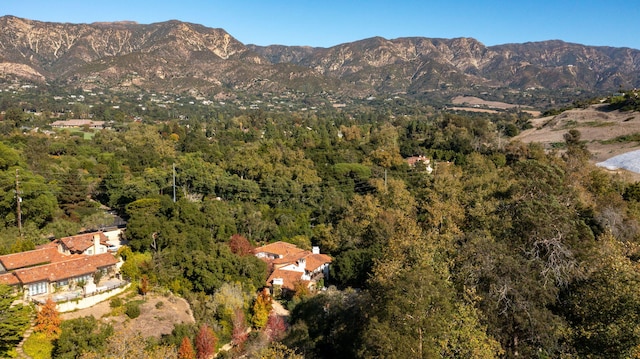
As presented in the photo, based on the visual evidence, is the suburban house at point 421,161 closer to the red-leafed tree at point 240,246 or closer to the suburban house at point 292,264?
the suburban house at point 292,264

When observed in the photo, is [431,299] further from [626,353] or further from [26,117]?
[26,117]

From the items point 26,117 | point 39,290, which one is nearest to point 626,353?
point 39,290

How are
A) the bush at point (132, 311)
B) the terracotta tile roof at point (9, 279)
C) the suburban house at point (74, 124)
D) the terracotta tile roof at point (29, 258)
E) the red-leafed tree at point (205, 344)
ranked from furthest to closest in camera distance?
the suburban house at point (74, 124) < the terracotta tile roof at point (29, 258) < the bush at point (132, 311) < the red-leafed tree at point (205, 344) < the terracotta tile roof at point (9, 279)

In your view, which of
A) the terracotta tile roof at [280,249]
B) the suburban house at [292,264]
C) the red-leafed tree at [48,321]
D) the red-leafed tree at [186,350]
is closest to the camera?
the red-leafed tree at [48,321]

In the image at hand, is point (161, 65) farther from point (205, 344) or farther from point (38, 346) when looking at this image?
point (38, 346)

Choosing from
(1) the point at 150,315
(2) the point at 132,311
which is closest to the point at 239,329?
(1) the point at 150,315

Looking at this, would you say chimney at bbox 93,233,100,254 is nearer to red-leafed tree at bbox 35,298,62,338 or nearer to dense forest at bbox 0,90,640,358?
dense forest at bbox 0,90,640,358

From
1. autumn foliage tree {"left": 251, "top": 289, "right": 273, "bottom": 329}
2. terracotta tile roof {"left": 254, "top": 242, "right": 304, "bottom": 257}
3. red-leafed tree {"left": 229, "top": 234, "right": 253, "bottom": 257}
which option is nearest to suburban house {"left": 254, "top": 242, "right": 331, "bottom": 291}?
terracotta tile roof {"left": 254, "top": 242, "right": 304, "bottom": 257}

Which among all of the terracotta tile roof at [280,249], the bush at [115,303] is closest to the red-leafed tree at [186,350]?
the bush at [115,303]
